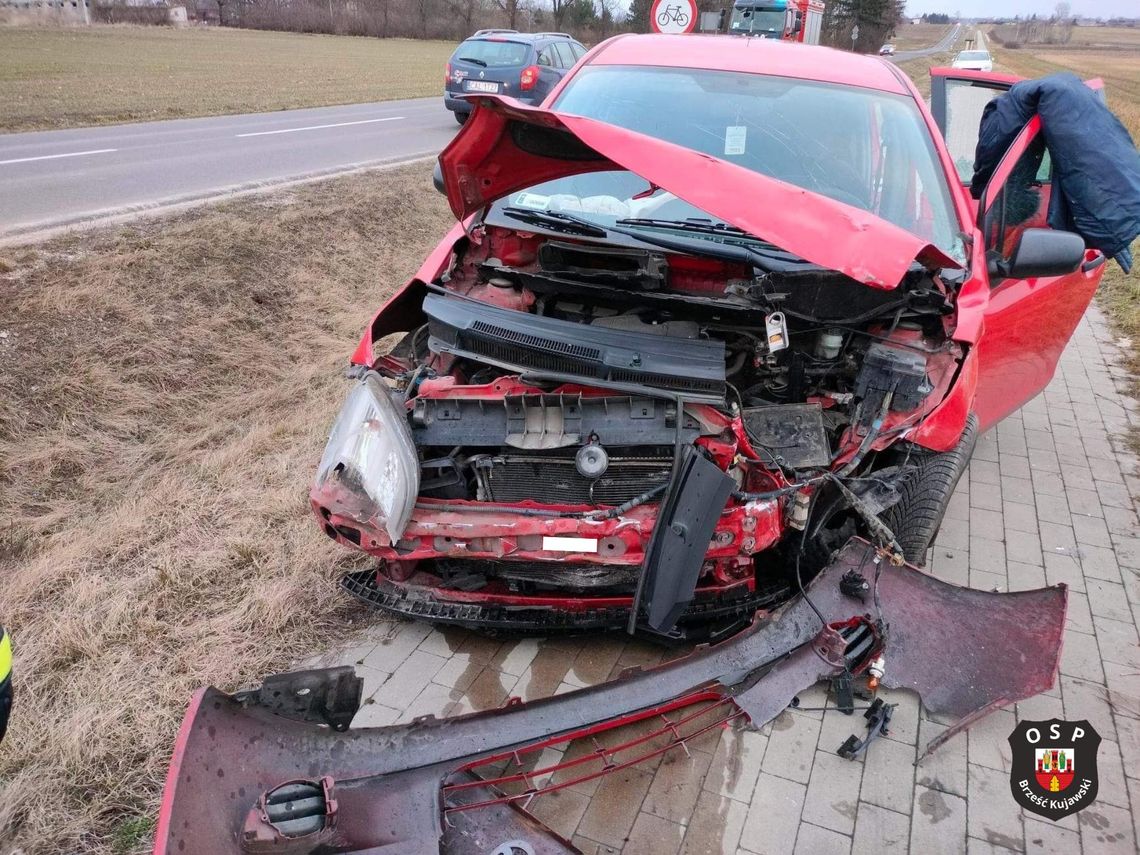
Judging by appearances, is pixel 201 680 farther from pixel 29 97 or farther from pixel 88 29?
pixel 88 29

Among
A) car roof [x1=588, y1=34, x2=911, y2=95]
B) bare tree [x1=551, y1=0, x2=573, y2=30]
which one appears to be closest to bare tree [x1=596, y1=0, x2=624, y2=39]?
bare tree [x1=551, y1=0, x2=573, y2=30]

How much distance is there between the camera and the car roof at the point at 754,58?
13.2 feet

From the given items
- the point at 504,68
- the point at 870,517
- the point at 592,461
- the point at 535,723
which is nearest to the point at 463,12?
the point at 504,68

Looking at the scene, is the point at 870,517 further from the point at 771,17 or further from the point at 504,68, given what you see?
the point at 771,17

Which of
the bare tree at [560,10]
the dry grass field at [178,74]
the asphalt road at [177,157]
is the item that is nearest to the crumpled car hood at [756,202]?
the asphalt road at [177,157]

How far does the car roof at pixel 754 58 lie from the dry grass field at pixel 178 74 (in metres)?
11.2

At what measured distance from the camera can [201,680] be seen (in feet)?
10.1

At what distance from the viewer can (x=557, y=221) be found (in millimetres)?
3521

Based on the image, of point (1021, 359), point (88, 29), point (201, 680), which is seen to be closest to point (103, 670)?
point (201, 680)

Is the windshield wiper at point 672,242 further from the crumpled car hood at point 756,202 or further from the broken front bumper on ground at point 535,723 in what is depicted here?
the broken front bumper on ground at point 535,723

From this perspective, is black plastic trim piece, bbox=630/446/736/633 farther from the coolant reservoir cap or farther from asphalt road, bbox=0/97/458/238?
asphalt road, bbox=0/97/458/238

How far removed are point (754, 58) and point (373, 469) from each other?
3.04m

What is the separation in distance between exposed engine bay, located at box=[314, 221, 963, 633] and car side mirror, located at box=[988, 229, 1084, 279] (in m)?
0.44

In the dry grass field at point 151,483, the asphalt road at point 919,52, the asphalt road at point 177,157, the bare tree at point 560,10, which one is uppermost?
the bare tree at point 560,10
